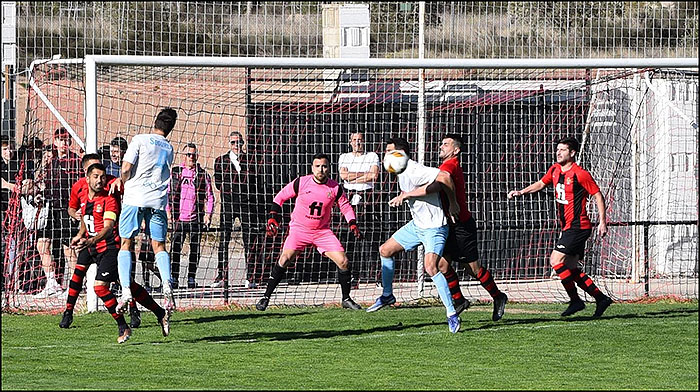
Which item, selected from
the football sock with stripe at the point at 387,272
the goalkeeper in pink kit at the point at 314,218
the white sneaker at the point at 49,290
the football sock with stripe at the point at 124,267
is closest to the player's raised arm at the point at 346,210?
the goalkeeper in pink kit at the point at 314,218

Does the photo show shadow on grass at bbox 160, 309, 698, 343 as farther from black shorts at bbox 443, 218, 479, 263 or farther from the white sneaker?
the white sneaker

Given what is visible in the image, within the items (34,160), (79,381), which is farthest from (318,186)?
(79,381)

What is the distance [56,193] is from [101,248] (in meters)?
3.65

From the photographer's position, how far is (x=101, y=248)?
1034 centimetres

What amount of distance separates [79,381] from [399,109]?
871cm

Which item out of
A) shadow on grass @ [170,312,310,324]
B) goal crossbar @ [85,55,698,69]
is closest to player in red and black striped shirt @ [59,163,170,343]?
shadow on grass @ [170,312,310,324]

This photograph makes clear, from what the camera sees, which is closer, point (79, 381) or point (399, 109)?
point (79, 381)

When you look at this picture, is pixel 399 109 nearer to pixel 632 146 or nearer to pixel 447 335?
pixel 632 146

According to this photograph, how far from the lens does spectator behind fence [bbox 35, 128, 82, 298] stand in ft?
44.1

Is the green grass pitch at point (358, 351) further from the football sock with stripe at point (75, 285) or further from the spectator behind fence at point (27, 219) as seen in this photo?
the spectator behind fence at point (27, 219)

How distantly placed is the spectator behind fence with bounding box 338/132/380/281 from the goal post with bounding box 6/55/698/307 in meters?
0.03

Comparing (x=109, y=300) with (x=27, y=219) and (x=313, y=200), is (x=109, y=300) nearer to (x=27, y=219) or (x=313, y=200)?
(x=313, y=200)

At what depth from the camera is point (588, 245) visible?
50.3 ft

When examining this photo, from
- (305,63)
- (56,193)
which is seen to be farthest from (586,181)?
(56,193)
